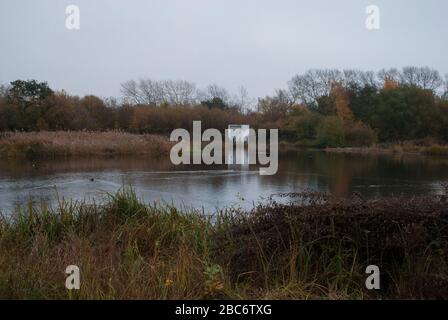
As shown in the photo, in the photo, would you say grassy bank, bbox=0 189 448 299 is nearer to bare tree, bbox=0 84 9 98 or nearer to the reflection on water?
the reflection on water

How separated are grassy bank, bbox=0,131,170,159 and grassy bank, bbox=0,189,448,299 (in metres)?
23.3

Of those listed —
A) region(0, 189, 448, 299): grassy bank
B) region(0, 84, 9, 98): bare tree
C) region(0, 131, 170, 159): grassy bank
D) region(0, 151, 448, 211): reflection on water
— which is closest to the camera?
region(0, 189, 448, 299): grassy bank

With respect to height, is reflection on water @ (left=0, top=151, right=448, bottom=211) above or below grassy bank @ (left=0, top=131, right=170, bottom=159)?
below

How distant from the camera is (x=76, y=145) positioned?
28.0 m

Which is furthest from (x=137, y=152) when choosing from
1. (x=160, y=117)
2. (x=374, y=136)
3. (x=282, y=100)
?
(x=282, y=100)

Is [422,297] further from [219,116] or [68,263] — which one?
[219,116]

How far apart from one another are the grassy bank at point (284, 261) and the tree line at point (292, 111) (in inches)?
1250

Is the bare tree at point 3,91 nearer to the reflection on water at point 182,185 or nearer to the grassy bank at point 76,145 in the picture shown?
the grassy bank at point 76,145

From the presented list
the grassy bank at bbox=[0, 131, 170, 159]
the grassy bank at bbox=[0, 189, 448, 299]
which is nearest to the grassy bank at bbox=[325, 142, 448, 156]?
the grassy bank at bbox=[0, 131, 170, 159]

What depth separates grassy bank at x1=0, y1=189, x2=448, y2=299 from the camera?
360cm

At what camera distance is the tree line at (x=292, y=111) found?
119ft

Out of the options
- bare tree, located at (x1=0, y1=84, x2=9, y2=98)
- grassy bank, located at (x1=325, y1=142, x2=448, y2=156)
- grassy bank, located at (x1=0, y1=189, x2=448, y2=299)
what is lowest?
grassy bank, located at (x1=325, y1=142, x2=448, y2=156)

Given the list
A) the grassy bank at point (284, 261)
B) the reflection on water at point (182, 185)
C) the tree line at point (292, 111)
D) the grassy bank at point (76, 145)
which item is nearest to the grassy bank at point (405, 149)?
the tree line at point (292, 111)

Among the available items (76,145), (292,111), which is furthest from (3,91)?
(292,111)
